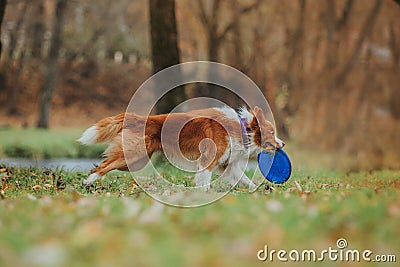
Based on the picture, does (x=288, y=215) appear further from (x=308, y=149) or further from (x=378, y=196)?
(x=308, y=149)

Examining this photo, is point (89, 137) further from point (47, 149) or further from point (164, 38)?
point (47, 149)

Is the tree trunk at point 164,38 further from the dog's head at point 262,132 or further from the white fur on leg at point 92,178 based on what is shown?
the white fur on leg at point 92,178

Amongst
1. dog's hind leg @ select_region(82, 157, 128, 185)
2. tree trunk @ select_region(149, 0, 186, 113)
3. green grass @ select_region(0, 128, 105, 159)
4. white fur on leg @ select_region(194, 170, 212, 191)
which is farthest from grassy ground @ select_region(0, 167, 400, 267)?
green grass @ select_region(0, 128, 105, 159)

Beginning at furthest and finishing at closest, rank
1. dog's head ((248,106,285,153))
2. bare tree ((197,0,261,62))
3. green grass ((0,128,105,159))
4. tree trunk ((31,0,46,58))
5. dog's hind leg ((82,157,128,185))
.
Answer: tree trunk ((31,0,46,58))
bare tree ((197,0,261,62))
green grass ((0,128,105,159))
dog's head ((248,106,285,153))
dog's hind leg ((82,157,128,185))

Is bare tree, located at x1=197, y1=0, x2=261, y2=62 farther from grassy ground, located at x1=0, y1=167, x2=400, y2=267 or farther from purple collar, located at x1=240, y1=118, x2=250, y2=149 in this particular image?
grassy ground, located at x1=0, y1=167, x2=400, y2=267

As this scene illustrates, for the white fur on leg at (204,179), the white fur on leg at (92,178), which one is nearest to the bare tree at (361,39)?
the white fur on leg at (204,179)

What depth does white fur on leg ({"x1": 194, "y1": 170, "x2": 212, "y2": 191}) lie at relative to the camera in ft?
26.8

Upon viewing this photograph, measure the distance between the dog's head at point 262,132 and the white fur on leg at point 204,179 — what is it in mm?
769

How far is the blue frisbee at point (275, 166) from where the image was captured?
842 cm

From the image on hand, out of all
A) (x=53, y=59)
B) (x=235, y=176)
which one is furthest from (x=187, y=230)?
(x=53, y=59)

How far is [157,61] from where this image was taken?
1282 cm

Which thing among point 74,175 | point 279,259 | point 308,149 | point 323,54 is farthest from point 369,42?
point 279,259

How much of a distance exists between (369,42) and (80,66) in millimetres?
Answer: 19125

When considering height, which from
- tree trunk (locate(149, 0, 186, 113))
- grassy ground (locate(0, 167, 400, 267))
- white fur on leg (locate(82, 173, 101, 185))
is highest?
tree trunk (locate(149, 0, 186, 113))
